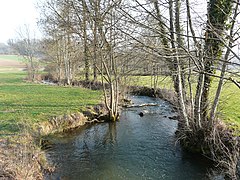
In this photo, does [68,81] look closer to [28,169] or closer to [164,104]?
[164,104]

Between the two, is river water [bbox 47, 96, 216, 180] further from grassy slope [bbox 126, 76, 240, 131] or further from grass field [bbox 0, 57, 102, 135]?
grassy slope [bbox 126, 76, 240, 131]

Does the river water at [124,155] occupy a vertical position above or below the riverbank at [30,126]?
below

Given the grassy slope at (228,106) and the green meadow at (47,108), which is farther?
the green meadow at (47,108)

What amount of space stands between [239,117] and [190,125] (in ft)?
10.8

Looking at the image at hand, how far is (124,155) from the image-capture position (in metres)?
9.23

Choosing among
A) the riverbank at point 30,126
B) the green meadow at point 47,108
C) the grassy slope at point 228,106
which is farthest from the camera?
the green meadow at point 47,108

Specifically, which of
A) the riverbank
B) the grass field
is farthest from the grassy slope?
the grass field

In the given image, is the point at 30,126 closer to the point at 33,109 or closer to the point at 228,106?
the point at 33,109

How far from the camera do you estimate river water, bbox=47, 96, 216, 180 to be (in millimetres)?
7781

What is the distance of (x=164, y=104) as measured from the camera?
728 inches

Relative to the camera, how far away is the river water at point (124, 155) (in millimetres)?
7781

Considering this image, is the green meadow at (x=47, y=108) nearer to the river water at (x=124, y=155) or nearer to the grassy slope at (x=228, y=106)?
the grassy slope at (x=228, y=106)

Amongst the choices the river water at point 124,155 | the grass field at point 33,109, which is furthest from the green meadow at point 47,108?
the river water at point 124,155

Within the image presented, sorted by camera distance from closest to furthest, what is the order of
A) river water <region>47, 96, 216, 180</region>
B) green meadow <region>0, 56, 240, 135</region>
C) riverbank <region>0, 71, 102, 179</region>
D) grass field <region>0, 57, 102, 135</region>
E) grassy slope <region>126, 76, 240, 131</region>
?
riverbank <region>0, 71, 102, 179</region>, river water <region>47, 96, 216, 180</region>, grassy slope <region>126, 76, 240, 131</region>, green meadow <region>0, 56, 240, 135</region>, grass field <region>0, 57, 102, 135</region>
